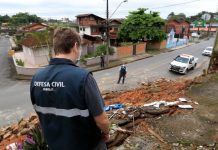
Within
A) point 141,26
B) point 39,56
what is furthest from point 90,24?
point 39,56

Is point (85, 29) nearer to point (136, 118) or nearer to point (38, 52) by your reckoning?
point (38, 52)

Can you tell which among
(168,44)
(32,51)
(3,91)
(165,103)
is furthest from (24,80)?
(168,44)

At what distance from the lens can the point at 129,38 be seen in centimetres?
3425

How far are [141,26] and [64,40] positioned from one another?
3189 centimetres

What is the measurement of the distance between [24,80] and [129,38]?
62.4 ft

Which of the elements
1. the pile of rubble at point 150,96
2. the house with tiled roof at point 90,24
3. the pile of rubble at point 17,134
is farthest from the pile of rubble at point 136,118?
the house with tiled roof at point 90,24

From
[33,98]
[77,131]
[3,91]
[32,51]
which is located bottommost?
[3,91]

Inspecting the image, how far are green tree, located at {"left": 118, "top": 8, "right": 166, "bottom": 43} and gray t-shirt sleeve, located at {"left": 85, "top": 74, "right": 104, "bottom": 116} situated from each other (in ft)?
104

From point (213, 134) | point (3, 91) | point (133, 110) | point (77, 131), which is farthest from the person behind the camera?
point (3, 91)

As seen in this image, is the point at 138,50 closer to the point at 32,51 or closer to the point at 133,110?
the point at 32,51

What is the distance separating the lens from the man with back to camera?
6.44 feet

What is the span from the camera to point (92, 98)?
6.43 ft

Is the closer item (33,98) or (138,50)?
(33,98)

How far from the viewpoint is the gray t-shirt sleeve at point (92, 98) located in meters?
1.94
